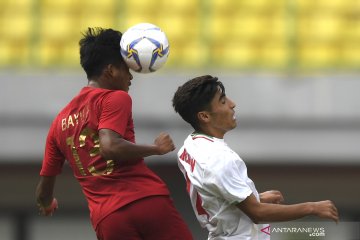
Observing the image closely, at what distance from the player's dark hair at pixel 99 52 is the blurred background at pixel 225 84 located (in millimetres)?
3663

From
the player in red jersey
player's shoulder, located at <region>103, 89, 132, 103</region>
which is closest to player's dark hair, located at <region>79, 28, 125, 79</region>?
the player in red jersey

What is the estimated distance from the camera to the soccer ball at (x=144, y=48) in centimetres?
366

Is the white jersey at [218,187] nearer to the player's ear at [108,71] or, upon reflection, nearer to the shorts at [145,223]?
the shorts at [145,223]

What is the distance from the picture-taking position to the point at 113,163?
3.50 metres

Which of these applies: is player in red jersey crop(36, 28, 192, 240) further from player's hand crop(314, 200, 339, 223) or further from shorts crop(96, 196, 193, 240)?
player's hand crop(314, 200, 339, 223)

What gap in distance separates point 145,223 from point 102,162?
0.96 ft

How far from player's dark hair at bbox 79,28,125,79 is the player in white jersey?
0.38 m

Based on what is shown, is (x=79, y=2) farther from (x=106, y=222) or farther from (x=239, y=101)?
(x=106, y=222)

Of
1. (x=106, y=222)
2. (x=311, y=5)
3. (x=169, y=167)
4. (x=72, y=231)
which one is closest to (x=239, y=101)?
(x=169, y=167)

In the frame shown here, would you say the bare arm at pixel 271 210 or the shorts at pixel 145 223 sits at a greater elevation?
the bare arm at pixel 271 210

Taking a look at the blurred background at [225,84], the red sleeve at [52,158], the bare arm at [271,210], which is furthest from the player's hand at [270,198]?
the blurred background at [225,84]

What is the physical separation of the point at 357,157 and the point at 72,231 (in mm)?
2597

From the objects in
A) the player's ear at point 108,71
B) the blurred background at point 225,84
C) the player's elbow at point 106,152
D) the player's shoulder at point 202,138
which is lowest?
the blurred background at point 225,84

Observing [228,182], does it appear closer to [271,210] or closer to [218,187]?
[218,187]
